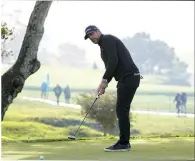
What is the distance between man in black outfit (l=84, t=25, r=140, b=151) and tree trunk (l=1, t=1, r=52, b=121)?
248 centimetres

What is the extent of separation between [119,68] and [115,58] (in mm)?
148

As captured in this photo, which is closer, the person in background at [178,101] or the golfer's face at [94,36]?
the golfer's face at [94,36]

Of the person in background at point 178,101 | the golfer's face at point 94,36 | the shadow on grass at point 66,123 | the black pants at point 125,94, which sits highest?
the golfer's face at point 94,36

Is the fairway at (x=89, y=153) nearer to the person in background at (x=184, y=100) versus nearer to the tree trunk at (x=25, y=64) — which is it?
the tree trunk at (x=25, y=64)

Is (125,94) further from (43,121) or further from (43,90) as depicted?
(43,90)

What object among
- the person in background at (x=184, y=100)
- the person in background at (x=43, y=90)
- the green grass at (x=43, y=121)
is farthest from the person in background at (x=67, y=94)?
the person in background at (x=184, y=100)

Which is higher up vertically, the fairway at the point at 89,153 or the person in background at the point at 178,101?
the person in background at the point at 178,101

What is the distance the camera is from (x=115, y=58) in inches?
185

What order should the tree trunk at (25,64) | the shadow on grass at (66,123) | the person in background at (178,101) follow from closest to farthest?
1. the tree trunk at (25,64)
2. the shadow on grass at (66,123)
3. the person in background at (178,101)

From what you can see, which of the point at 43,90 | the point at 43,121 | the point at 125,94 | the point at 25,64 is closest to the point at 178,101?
the point at 43,90

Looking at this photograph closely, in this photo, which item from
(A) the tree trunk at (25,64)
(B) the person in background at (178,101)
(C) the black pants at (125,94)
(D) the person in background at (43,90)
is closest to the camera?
(C) the black pants at (125,94)

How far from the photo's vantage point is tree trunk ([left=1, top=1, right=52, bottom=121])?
7109mm

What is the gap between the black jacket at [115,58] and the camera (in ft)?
15.4

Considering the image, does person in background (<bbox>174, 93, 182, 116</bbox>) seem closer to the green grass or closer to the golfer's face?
→ the green grass
